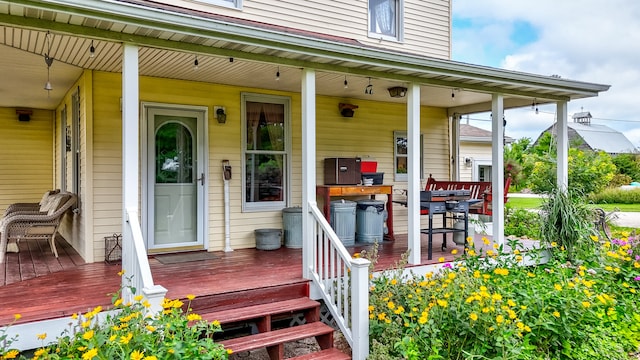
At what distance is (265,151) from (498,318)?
160 inches

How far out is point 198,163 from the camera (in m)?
5.91

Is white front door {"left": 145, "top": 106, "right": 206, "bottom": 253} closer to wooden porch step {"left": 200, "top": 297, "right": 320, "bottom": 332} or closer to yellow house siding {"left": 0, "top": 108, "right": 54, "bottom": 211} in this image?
wooden porch step {"left": 200, "top": 297, "right": 320, "bottom": 332}

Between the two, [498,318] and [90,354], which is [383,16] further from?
[90,354]

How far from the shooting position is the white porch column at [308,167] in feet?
14.4

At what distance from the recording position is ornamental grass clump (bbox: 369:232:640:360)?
337cm

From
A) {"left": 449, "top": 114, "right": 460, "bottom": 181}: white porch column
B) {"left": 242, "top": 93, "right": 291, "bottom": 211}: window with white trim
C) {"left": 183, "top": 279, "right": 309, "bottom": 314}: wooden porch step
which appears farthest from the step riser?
{"left": 449, "top": 114, "right": 460, "bottom": 181}: white porch column

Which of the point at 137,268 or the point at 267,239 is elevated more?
the point at 137,268

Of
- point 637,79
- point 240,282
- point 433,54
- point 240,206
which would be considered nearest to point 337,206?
→ point 240,206

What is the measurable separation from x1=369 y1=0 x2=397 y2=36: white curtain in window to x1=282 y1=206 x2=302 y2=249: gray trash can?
367cm

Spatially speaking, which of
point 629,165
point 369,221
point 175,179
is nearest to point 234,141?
point 175,179

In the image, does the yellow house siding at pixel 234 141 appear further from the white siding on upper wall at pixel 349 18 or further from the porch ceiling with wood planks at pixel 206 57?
the white siding on upper wall at pixel 349 18

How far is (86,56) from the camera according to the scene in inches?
183

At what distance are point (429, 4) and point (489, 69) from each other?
3.41m

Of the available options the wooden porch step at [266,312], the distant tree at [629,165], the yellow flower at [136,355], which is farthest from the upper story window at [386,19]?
the distant tree at [629,165]
